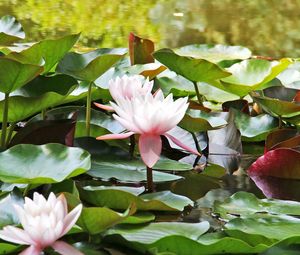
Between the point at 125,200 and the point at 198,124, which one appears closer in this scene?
the point at 125,200

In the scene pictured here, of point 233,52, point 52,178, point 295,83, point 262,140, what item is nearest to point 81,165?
point 52,178

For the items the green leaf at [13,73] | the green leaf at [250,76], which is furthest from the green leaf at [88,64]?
the green leaf at [250,76]

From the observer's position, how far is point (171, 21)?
307cm

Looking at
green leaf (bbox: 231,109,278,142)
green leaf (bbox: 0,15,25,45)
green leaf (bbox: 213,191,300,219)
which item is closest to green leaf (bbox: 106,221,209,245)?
green leaf (bbox: 213,191,300,219)

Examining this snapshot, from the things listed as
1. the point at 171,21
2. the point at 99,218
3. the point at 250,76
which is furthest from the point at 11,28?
the point at 171,21

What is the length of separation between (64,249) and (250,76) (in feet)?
2.87

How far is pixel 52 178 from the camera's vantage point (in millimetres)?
876

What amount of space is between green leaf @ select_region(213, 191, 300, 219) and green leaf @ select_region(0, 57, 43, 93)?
303 mm

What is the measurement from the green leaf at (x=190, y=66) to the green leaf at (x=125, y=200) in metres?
0.33

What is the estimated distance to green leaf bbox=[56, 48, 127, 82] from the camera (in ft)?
3.61

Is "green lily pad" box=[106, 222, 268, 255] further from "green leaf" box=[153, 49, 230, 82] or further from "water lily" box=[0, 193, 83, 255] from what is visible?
"green leaf" box=[153, 49, 230, 82]

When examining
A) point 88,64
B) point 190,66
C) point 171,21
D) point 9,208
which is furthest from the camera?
point 171,21

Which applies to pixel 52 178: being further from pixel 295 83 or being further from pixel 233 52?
pixel 233 52

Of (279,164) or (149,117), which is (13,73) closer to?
(149,117)
